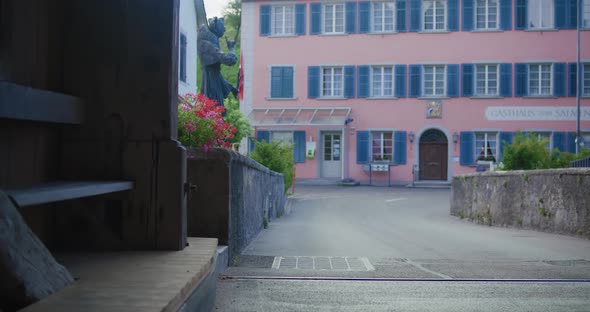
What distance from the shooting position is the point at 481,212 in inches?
547

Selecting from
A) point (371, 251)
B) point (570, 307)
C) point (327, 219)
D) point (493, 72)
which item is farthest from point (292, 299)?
point (493, 72)

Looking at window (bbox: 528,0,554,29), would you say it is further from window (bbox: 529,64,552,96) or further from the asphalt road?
the asphalt road

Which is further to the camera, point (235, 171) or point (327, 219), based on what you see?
point (327, 219)

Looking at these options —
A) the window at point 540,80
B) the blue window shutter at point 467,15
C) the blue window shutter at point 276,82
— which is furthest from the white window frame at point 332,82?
the window at point 540,80

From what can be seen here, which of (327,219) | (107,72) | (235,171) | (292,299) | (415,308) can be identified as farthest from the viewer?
(327,219)

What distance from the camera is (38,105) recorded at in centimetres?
269

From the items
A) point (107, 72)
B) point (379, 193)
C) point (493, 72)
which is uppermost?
point (493, 72)

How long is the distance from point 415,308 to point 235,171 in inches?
89.7

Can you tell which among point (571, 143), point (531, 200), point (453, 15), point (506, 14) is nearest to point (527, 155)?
point (531, 200)

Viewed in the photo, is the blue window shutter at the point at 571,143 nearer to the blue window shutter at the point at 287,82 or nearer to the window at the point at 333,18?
the window at the point at 333,18

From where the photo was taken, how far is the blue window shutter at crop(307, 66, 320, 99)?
29.2 metres

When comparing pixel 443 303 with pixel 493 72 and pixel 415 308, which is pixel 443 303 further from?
pixel 493 72

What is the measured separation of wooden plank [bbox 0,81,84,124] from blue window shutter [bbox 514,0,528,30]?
27.7 meters


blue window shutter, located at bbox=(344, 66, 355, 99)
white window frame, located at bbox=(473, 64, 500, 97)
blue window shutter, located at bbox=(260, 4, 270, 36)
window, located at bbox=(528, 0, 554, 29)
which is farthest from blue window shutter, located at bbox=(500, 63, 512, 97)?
blue window shutter, located at bbox=(260, 4, 270, 36)
